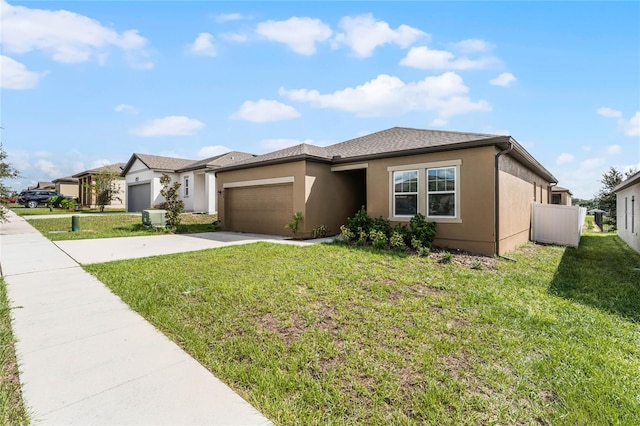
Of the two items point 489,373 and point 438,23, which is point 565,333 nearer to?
point 489,373

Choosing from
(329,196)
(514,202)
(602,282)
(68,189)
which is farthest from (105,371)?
(68,189)

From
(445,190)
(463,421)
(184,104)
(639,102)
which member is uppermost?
(184,104)

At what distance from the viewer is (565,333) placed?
3.71m

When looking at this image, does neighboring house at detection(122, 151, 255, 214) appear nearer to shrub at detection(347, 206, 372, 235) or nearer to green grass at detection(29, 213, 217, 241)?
green grass at detection(29, 213, 217, 241)

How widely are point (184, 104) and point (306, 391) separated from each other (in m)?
14.9

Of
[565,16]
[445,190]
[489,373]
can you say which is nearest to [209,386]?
[489,373]

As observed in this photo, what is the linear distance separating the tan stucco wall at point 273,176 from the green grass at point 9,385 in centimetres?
855

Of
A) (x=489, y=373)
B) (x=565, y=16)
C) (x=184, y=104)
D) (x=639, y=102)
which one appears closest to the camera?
(x=489, y=373)

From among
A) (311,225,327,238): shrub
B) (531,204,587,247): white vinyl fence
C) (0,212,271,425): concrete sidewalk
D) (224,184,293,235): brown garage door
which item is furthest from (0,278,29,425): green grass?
(531,204,587,247): white vinyl fence

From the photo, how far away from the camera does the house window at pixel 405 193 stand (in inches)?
390

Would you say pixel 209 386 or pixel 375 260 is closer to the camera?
pixel 209 386

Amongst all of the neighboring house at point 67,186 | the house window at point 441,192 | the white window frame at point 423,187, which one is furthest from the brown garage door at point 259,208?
the neighboring house at point 67,186

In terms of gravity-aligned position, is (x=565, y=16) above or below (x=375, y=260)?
above

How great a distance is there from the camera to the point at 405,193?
33.1 ft
